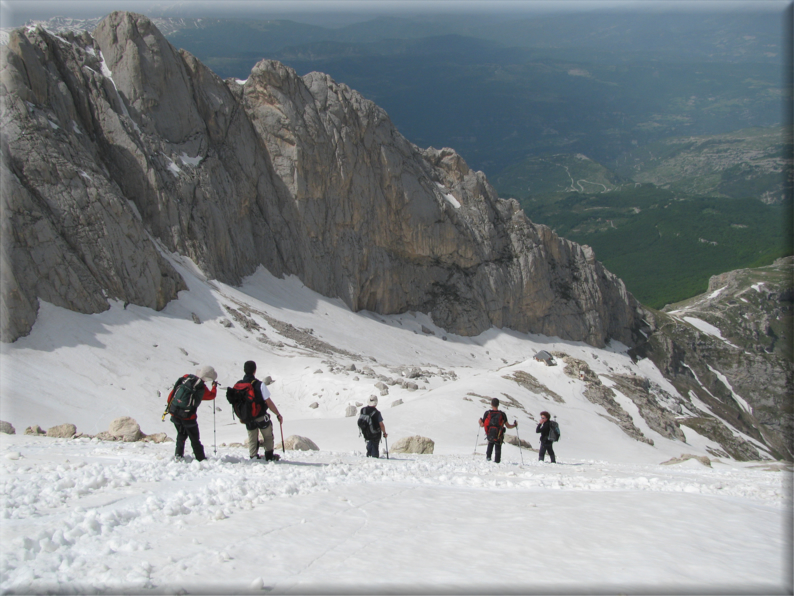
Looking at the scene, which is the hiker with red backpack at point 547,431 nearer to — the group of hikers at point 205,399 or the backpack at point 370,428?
the backpack at point 370,428

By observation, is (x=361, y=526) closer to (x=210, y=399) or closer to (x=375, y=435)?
(x=210, y=399)

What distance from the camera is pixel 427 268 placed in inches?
2800

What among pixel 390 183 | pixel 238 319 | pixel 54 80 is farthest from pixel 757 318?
pixel 54 80

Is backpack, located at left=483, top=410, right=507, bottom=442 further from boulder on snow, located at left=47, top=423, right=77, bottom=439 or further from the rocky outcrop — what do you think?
the rocky outcrop

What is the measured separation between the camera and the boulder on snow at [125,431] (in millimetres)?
15632

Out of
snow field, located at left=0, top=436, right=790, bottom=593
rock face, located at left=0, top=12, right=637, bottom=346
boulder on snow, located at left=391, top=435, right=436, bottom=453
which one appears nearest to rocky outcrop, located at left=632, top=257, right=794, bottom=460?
rock face, located at left=0, top=12, right=637, bottom=346

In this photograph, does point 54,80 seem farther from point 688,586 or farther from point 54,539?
point 688,586

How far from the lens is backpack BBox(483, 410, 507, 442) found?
1576 centimetres

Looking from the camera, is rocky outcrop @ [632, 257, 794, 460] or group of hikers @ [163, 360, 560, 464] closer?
group of hikers @ [163, 360, 560, 464]

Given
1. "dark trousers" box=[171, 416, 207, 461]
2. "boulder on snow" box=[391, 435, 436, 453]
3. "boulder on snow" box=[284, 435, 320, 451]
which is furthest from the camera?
"boulder on snow" box=[391, 435, 436, 453]

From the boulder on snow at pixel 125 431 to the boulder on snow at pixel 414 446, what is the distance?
7.13 metres

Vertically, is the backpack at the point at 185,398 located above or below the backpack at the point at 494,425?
above

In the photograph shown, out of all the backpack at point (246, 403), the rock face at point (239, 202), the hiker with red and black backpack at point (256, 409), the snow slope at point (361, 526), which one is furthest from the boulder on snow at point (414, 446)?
the rock face at point (239, 202)

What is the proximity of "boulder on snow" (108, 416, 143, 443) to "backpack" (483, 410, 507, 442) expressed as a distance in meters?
8.98
